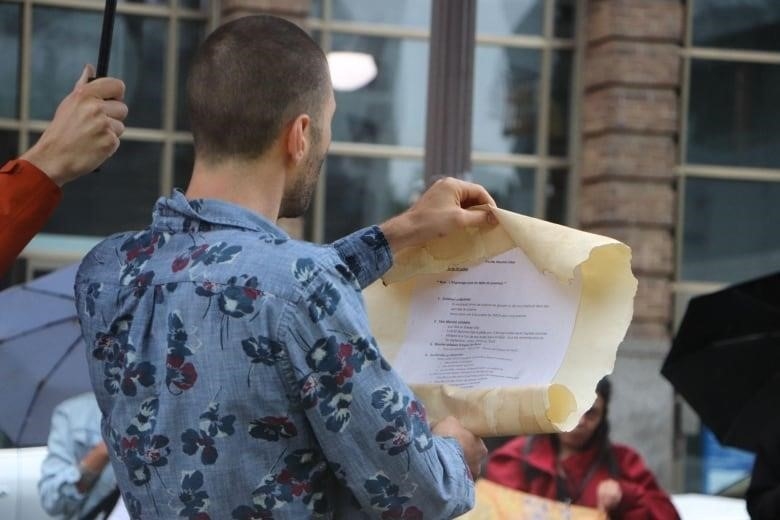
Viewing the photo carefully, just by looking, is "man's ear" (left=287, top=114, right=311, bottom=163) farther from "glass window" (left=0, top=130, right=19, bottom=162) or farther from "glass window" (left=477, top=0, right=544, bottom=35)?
"glass window" (left=477, top=0, right=544, bottom=35)

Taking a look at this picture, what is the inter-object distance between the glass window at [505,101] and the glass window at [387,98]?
58cm

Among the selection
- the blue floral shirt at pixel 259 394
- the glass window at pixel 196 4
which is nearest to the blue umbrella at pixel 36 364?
the blue floral shirt at pixel 259 394

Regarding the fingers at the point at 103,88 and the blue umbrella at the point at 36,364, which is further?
the blue umbrella at the point at 36,364

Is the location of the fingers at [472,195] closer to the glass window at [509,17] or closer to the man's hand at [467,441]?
the man's hand at [467,441]

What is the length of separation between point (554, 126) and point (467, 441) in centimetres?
1150

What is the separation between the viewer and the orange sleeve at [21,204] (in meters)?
2.24

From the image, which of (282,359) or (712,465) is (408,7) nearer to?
(712,465)

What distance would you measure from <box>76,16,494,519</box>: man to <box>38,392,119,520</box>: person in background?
3.25m

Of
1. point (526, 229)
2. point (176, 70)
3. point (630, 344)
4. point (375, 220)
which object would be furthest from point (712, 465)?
point (526, 229)

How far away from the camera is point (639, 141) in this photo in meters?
13.1

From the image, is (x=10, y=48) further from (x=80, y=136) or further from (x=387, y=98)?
(x=80, y=136)

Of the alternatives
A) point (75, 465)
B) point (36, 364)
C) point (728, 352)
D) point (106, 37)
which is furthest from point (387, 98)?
point (106, 37)

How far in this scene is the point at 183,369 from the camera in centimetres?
200

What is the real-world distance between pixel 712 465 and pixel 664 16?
4.33 m
